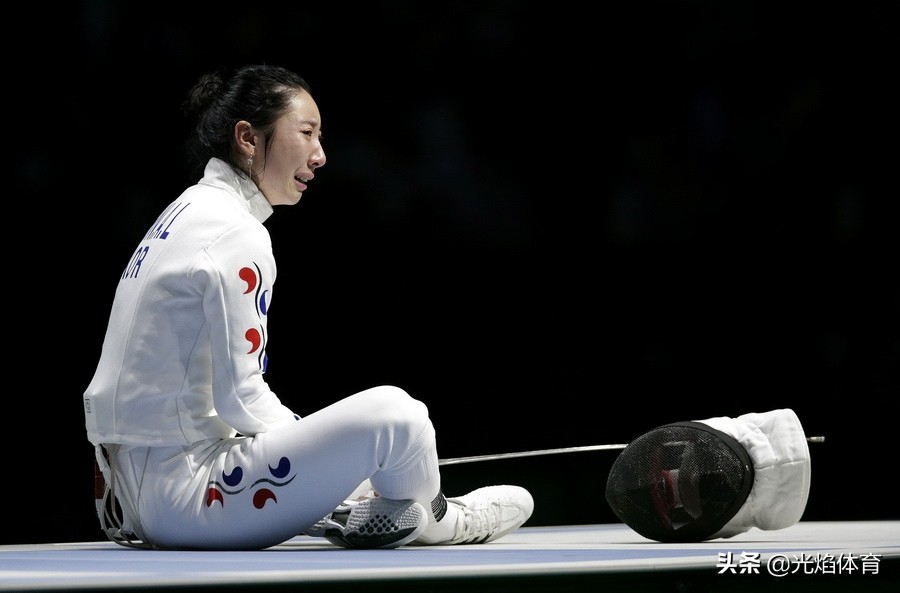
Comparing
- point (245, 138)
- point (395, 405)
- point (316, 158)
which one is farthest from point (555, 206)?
point (395, 405)

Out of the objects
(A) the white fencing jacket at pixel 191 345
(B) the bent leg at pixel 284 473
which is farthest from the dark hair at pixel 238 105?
(B) the bent leg at pixel 284 473

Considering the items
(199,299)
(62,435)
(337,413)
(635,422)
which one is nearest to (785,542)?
(337,413)

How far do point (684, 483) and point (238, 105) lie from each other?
0.97 m

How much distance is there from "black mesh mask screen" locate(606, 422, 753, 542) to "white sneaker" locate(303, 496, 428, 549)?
0.41 meters

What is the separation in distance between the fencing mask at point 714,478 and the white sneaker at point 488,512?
6.7 inches

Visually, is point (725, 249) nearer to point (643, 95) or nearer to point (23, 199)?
point (643, 95)

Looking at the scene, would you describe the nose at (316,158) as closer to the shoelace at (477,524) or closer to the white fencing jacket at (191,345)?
the white fencing jacket at (191,345)

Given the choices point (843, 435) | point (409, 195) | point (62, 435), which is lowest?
point (843, 435)

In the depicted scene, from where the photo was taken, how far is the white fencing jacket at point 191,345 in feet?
5.49

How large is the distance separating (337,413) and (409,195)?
165 cm

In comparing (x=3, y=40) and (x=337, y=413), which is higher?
(x=3, y=40)

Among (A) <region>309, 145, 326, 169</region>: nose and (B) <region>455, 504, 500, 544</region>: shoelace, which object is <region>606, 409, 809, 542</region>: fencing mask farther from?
(A) <region>309, 145, 326, 169</region>: nose

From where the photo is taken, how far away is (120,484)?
1761 millimetres

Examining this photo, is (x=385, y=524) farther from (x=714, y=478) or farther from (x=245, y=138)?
(x=245, y=138)
